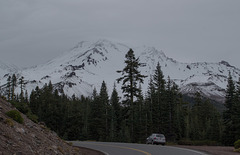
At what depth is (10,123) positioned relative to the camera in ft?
37.2

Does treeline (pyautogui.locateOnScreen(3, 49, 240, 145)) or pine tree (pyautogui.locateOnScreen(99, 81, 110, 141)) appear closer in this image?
treeline (pyautogui.locateOnScreen(3, 49, 240, 145))

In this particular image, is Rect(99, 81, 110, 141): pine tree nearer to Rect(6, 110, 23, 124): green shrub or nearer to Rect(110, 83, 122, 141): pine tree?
Rect(110, 83, 122, 141): pine tree

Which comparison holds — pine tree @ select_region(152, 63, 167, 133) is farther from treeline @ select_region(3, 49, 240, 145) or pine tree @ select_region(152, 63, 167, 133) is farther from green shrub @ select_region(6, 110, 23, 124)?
green shrub @ select_region(6, 110, 23, 124)

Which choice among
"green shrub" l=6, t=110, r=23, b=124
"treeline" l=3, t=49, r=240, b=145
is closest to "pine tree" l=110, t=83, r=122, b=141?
"treeline" l=3, t=49, r=240, b=145

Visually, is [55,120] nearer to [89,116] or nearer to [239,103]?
[89,116]

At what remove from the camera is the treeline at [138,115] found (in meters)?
41.8

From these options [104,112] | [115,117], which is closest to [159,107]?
[115,117]

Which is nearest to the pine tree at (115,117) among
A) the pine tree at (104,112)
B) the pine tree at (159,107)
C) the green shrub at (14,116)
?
the pine tree at (104,112)

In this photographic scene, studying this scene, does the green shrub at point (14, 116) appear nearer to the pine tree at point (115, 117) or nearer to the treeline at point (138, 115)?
the treeline at point (138, 115)

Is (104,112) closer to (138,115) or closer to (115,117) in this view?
(115,117)

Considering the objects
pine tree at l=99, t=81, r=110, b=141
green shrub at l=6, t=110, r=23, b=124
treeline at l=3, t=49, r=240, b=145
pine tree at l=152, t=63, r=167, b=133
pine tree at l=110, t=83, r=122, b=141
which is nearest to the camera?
green shrub at l=6, t=110, r=23, b=124

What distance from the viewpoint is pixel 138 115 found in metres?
60.3

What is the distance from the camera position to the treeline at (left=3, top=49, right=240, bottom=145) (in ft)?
137

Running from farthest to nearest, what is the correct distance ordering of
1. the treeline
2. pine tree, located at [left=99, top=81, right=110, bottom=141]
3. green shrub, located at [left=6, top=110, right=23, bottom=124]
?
1. pine tree, located at [left=99, top=81, right=110, bottom=141]
2. the treeline
3. green shrub, located at [left=6, top=110, right=23, bottom=124]
